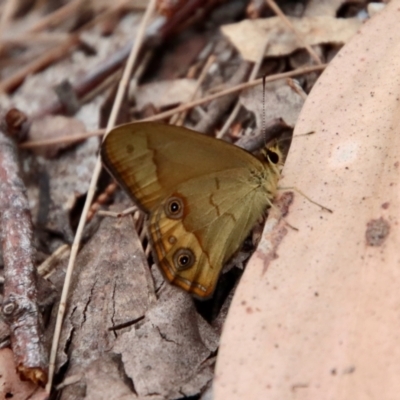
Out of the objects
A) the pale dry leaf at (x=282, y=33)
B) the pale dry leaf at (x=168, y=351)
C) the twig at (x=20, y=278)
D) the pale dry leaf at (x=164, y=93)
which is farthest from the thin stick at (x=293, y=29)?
the twig at (x=20, y=278)

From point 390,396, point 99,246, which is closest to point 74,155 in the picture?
point 99,246

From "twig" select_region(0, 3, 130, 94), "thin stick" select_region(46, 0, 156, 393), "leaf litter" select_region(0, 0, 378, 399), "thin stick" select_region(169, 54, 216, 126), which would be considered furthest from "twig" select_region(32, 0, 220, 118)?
"twig" select_region(0, 3, 130, 94)

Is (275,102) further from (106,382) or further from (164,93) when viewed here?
(106,382)

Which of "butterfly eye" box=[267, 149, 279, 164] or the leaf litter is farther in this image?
"butterfly eye" box=[267, 149, 279, 164]

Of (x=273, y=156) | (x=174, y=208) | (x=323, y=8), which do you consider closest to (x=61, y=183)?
(x=174, y=208)

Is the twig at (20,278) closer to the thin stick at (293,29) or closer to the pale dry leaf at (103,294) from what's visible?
the pale dry leaf at (103,294)

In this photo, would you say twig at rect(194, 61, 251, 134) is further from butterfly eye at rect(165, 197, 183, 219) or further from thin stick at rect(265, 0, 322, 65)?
butterfly eye at rect(165, 197, 183, 219)
